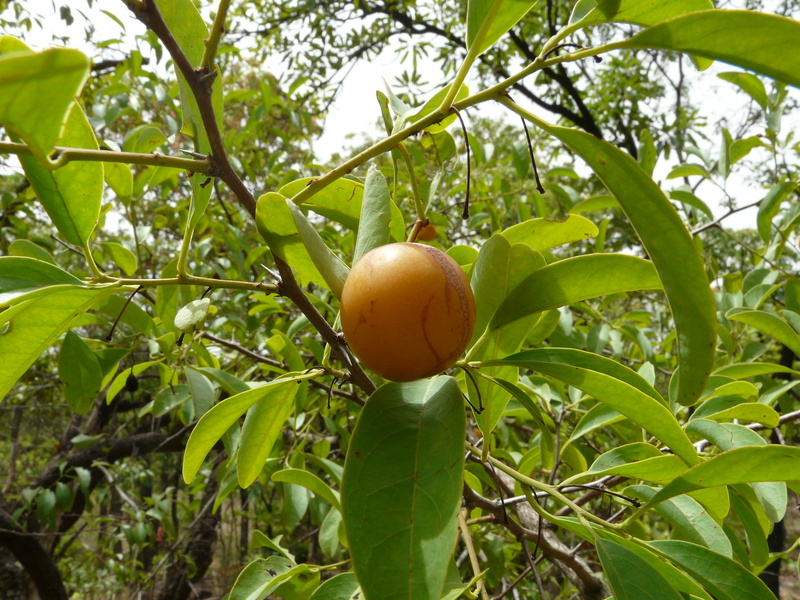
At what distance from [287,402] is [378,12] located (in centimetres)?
428

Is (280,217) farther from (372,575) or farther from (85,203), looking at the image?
(372,575)

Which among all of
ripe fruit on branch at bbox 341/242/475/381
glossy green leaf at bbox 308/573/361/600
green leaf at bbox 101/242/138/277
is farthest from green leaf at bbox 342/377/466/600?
green leaf at bbox 101/242/138/277

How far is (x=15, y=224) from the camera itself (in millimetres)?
3396

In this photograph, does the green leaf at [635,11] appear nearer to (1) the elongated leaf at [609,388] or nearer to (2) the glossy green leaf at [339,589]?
(1) the elongated leaf at [609,388]

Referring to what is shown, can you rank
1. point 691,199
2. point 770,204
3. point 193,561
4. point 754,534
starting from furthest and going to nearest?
point 193,561 < point 691,199 < point 770,204 < point 754,534

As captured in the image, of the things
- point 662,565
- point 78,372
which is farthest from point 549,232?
point 78,372

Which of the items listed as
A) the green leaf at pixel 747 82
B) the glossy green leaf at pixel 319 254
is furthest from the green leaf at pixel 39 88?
the green leaf at pixel 747 82

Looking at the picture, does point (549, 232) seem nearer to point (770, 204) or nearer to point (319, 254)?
point (319, 254)

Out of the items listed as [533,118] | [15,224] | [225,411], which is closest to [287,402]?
[225,411]

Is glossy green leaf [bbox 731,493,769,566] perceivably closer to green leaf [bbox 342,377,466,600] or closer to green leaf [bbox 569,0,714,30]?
green leaf [bbox 342,377,466,600]

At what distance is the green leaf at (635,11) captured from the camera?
1.91 ft

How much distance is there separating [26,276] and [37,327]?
0.13 m

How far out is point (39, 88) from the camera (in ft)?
1.27

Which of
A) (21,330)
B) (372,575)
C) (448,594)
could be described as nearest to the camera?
(372,575)
